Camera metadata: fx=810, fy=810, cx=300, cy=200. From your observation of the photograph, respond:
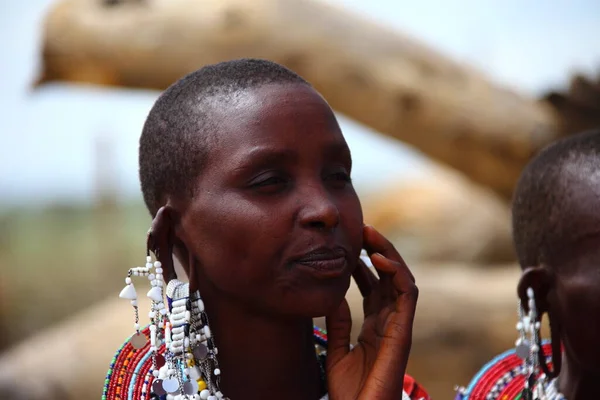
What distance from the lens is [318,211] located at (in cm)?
179

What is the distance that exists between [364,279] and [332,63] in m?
2.63

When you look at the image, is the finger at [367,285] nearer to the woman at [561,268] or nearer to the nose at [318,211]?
the nose at [318,211]

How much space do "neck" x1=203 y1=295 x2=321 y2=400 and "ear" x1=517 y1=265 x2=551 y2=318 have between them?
0.75 m

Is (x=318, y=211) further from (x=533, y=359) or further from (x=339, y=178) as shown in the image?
(x=533, y=359)

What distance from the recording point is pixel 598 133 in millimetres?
2521

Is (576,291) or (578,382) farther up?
(576,291)

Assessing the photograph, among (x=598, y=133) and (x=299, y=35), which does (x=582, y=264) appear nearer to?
(x=598, y=133)

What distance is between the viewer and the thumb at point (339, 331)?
213 centimetres

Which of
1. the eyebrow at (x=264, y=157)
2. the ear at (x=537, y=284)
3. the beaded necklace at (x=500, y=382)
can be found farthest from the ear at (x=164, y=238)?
the beaded necklace at (x=500, y=382)

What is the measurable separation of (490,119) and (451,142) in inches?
10.8

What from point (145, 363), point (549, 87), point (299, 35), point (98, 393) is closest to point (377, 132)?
point (299, 35)

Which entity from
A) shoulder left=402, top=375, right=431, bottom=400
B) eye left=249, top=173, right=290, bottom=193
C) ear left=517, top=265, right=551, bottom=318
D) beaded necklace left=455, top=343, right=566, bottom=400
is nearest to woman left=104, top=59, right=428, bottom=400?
eye left=249, top=173, right=290, bottom=193

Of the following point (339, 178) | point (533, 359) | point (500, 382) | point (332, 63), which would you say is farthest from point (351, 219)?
point (332, 63)

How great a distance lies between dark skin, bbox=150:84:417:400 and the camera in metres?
1.81
